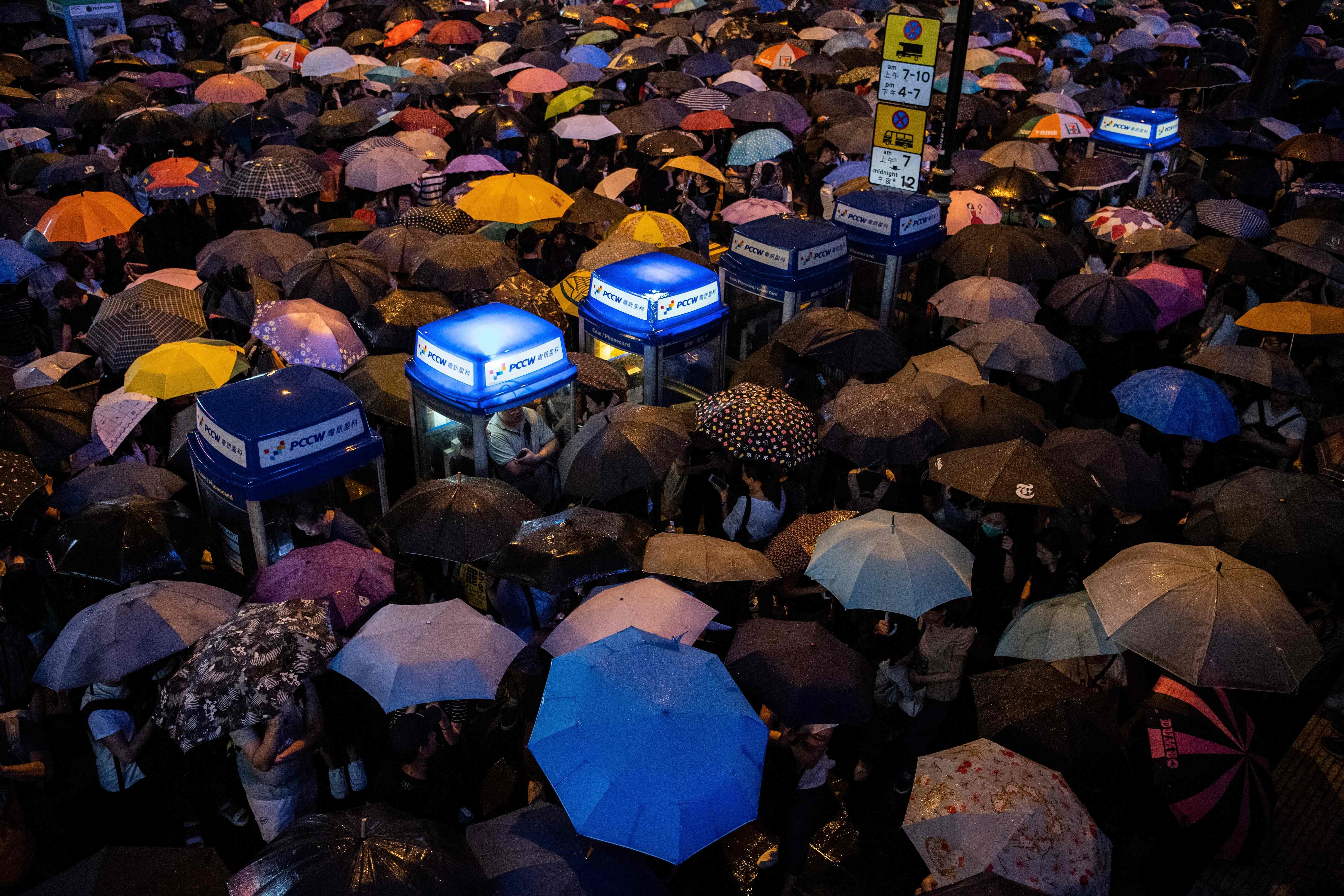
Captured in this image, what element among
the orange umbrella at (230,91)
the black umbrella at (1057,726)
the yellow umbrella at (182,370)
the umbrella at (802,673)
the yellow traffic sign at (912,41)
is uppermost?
the yellow traffic sign at (912,41)

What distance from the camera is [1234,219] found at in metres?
12.7

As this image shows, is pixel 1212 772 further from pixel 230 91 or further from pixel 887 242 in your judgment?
pixel 230 91

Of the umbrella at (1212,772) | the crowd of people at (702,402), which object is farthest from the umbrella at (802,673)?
the umbrella at (1212,772)

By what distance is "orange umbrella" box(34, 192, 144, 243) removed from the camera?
37.8 feet

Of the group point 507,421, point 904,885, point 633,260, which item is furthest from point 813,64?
point 904,885

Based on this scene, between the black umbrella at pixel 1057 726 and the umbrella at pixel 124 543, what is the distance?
528 cm

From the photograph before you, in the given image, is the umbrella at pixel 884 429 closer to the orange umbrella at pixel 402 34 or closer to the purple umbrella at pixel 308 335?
the purple umbrella at pixel 308 335

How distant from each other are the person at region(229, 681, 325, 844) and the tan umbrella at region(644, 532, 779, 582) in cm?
231

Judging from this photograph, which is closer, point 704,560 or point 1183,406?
point 704,560

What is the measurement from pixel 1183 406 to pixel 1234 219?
19.1 feet

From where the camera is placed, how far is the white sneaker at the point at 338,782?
6289mm

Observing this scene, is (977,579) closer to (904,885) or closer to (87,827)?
(904,885)

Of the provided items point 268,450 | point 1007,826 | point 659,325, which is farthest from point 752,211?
point 1007,826

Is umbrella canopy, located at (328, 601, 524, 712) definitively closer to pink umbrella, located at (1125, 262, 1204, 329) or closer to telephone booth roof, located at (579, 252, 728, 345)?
telephone booth roof, located at (579, 252, 728, 345)
